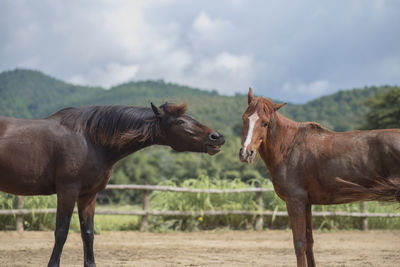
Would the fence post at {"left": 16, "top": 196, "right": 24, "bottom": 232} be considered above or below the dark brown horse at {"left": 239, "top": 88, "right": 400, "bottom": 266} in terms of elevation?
below

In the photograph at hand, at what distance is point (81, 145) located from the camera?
4.11 meters

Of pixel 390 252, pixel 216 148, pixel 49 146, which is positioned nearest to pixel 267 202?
pixel 390 252

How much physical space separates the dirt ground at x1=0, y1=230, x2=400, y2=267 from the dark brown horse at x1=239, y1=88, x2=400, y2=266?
7.22 feet

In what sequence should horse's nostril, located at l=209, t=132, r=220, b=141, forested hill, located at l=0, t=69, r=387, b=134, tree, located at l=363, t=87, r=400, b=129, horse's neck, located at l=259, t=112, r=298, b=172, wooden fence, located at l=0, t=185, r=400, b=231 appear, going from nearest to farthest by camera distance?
horse's neck, located at l=259, t=112, r=298, b=172, horse's nostril, located at l=209, t=132, r=220, b=141, wooden fence, located at l=0, t=185, r=400, b=231, tree, located at l=363, t=87, r=400, b=129, forested hill, located at l=0, t=69, r=387, b=134

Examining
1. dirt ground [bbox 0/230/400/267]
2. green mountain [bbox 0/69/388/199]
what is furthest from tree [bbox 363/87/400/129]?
dirt ground [bbox 0/230/400/267]

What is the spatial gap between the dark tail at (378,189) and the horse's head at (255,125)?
0.85 m

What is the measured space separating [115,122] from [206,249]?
4.04 m

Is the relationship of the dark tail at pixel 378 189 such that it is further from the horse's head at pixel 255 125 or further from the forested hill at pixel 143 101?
the forested hill at pixel 143 101

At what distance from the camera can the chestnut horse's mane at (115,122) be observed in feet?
13.9

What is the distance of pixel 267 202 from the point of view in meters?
11.0

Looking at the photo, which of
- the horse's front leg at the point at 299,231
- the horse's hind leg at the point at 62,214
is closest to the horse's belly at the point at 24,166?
the horse's hind leg at the point at 62,214

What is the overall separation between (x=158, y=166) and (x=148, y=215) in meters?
20.0

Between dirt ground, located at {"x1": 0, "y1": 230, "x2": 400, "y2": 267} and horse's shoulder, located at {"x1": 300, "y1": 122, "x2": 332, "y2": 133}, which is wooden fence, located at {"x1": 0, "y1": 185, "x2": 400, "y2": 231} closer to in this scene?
dirt ground, located at {"x1": 0, "y1": 230, "x2": 400, "y2": 267}

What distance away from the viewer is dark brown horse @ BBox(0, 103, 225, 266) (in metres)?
3.98
